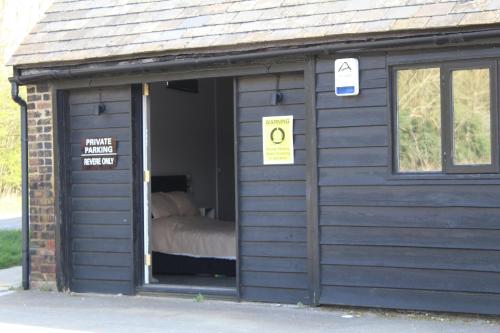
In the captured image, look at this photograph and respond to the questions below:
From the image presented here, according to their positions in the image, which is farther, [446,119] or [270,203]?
[270,203]

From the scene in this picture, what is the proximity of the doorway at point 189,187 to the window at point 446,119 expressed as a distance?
269 centimetres

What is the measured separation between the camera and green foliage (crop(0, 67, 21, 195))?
30.4 m

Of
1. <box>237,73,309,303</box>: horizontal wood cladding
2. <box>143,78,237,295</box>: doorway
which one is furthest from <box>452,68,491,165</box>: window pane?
<box>143,78,237,295</box>: doorway

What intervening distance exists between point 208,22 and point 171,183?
4.02 metres

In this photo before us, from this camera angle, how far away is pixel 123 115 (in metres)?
10.2

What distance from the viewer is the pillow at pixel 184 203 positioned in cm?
1255

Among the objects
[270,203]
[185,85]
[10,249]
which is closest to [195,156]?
[185,85]

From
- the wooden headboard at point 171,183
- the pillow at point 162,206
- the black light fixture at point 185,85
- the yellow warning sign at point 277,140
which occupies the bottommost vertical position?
A: the pillow at point 162,206

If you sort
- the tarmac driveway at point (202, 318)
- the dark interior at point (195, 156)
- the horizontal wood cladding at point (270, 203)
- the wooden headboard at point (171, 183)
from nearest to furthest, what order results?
the tarmac driveway at point (202, 318)
the horizontal wood cladding at point (270, 203)
the dark interior at point (195, 156)
the wooden headboard at point (171, 183)

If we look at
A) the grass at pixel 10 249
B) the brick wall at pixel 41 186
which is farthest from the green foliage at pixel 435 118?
the grass at pixel 10 249

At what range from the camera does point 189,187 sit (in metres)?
13.6

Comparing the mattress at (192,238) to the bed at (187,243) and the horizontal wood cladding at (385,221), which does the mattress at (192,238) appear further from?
the horizontal wood cladding at (385,221)

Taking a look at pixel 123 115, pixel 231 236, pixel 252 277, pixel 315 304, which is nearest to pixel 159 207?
pixel 231 236

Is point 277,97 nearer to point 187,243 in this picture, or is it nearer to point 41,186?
point 187,243
